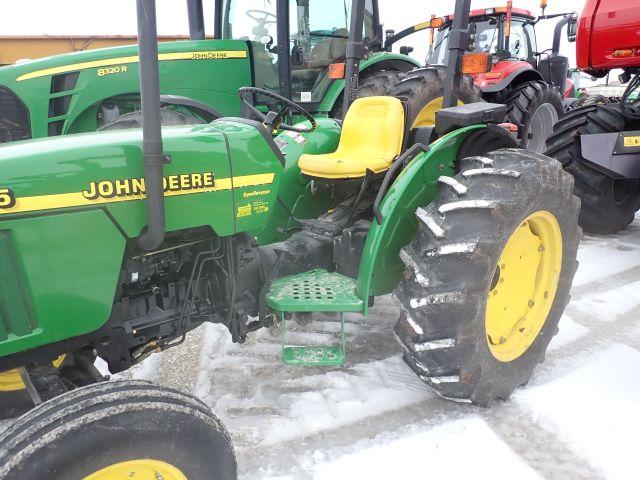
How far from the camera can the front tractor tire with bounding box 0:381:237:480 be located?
1.14m

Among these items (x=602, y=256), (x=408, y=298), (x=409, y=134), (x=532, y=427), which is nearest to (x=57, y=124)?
(x=409, y=134)

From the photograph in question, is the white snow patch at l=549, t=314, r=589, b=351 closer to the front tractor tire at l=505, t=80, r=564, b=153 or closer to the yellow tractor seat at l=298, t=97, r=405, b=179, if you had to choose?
the yellow tractor seat at l=298, t=97, r=405, b=179

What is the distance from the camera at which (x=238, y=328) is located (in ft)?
6.66

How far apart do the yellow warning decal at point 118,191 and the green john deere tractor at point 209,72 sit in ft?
7.52

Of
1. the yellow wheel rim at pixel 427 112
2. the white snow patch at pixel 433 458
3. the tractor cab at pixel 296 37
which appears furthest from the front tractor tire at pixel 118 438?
the tractor cab at pixel 296 37

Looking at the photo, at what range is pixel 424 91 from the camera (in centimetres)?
405

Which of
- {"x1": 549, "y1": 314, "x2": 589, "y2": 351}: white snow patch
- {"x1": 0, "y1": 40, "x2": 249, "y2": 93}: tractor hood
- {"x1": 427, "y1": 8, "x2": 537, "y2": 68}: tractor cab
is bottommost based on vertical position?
{"x1": 549, "y1": 314, "x2": 589, "y2": 351}: white snow patch

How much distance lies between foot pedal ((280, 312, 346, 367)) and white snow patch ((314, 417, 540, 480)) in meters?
0.34

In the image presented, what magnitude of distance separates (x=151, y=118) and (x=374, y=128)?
5.01ft

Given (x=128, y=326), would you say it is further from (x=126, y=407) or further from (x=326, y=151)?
(x=326, y=151)

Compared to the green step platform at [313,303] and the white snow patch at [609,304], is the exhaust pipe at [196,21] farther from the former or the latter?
the white snow patch at [609,304]

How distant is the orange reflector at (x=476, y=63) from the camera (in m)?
2.52

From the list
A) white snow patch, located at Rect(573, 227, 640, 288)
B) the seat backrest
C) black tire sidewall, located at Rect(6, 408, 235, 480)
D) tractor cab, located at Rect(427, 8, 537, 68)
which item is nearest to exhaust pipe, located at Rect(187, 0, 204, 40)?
tractor cab, located at Rect(427, 8, 537, 68)

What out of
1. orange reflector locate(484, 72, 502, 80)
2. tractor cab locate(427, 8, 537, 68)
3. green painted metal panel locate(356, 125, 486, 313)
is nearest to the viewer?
green painted metal panel locate(356, 125, 486, 313)
